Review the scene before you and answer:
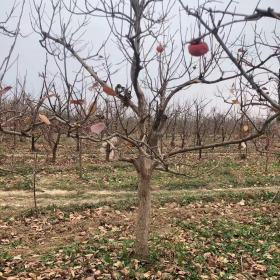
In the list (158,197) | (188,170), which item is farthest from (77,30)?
(188,170)

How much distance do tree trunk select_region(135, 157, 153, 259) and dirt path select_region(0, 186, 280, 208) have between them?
5.05 metres

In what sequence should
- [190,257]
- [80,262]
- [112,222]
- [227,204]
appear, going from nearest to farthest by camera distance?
1. [80,262]
2. [190,257]
3. [112,222]
4. [227,204]

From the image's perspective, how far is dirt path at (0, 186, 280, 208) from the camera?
456 inches

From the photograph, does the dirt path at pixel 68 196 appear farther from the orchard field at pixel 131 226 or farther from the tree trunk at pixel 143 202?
the tree trunk at pixel 143 202

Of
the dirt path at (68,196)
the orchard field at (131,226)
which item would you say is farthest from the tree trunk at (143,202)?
the dirt path at (68,196)

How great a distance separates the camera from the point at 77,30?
6152 millimetres

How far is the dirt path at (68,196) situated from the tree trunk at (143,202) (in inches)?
199

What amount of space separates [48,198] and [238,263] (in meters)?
6.51

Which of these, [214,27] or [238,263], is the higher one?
[214,27]

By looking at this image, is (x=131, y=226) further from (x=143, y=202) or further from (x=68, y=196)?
(x=68, y=196)

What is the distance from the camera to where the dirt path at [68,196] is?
11.6 meters

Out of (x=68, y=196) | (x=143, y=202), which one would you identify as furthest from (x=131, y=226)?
(x=68, y=196)

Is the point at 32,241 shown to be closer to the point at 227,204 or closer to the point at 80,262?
the point at 80,262

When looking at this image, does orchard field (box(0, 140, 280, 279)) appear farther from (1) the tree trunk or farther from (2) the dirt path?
(1) the tree trunk
